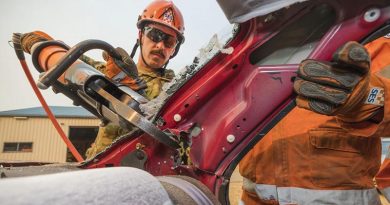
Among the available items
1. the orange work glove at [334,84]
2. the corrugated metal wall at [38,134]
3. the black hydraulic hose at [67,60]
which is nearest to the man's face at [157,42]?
the black hydraulic hose at [67,60]

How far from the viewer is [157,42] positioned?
1995 mm

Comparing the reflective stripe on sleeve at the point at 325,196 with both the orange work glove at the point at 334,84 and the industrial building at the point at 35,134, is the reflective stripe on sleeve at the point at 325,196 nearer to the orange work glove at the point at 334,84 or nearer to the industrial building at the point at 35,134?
the orange work glove at the point at 334,84

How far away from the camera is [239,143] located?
948 millimetres

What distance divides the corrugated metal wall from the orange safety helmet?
661cm

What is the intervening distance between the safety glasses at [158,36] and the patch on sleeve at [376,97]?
1.41m

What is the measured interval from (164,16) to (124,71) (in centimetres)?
95

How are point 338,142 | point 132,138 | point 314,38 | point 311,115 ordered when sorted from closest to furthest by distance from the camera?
point 314,38 → point 132,138 → point 338,142 → point 311,115

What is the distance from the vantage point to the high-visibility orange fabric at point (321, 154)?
1203mm

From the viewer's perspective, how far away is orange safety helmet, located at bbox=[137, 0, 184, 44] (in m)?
1.99

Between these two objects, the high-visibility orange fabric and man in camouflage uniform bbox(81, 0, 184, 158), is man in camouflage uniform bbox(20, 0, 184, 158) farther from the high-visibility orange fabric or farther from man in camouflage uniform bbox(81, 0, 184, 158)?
the high-visibility orange fabric

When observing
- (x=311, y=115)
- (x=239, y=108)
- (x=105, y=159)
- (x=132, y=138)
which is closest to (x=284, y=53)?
(x=239, y=108)

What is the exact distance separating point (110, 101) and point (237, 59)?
0.47 m

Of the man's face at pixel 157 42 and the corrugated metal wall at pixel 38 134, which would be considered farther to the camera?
the corrugated metal wall at pixel 38 134

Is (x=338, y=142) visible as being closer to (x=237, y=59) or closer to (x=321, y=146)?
(x=321, y=146)
